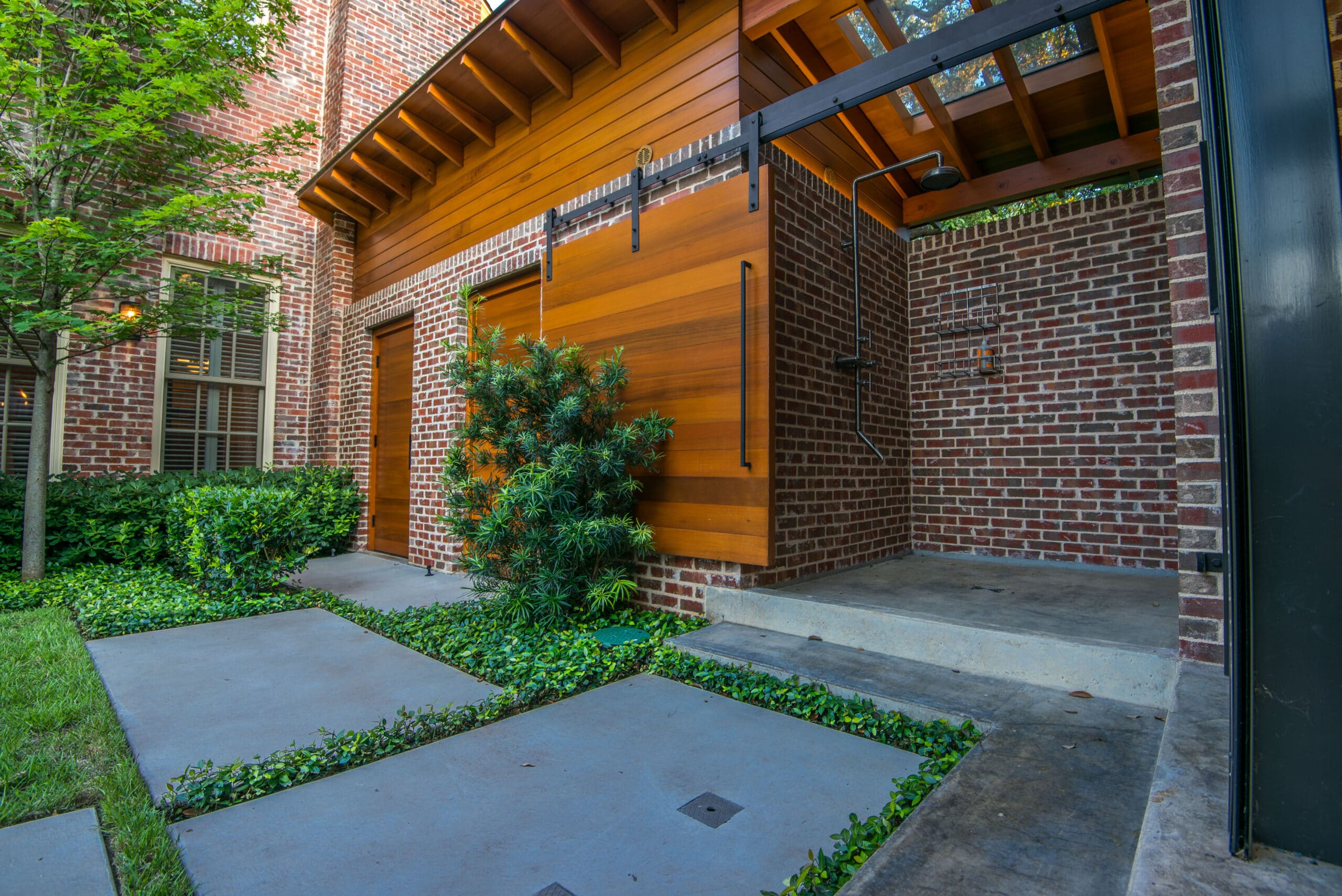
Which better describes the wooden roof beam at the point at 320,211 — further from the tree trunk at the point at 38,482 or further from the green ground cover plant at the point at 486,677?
the green ground cover plant at the point at 486,677

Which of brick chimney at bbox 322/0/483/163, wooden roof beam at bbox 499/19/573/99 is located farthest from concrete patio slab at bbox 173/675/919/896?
brick chimney at bbox 322/0/483/163

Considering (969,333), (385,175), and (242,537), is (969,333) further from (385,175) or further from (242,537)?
(385,175)

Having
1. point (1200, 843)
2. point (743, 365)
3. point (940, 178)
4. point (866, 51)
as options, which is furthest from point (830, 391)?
point (1200, 843)

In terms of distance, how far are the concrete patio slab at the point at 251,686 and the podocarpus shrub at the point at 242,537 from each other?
0.78 metres

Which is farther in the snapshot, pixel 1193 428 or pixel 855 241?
pixel 855 241

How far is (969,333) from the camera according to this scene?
15.4ft

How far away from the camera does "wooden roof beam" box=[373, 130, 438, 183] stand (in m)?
5.77

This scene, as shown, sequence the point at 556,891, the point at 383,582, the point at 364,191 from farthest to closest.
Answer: the point at 364,191 → the point at 383,582 → the point at 556,891

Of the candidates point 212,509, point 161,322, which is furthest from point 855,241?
point 161,322

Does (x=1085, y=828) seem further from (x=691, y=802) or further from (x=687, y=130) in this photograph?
(x=687, y=130)

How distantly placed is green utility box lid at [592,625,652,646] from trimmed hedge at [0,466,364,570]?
9.05 ft

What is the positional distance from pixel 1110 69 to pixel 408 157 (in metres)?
5.46

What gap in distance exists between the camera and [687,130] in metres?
3.72

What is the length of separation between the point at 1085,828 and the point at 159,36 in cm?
665
